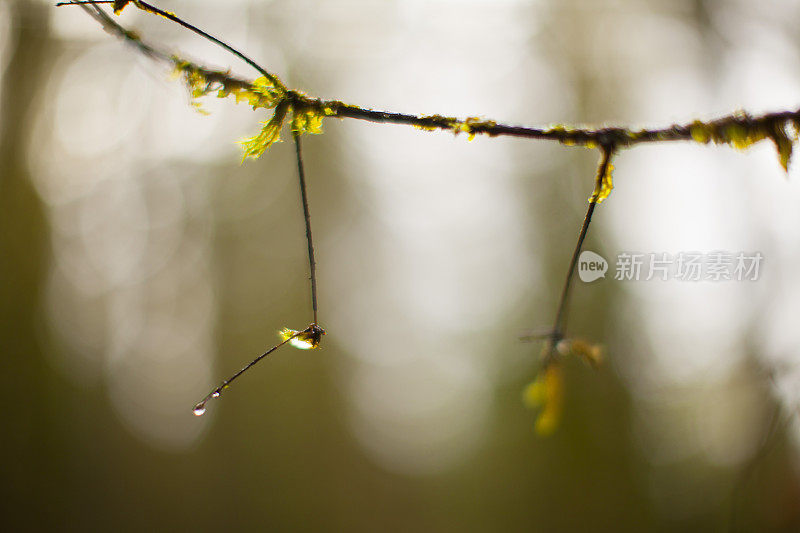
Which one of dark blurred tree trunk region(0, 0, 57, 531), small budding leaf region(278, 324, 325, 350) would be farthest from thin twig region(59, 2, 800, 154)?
dark blurred tree trunk region(0, 0, 57, 531)

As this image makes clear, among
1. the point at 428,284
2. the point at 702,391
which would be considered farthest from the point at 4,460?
the point at 702,391

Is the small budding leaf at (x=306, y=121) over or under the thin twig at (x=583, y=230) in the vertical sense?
over

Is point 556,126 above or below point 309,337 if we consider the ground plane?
above

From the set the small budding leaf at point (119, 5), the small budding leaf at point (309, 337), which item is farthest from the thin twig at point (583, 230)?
the small budding leaf at point (119, 5)

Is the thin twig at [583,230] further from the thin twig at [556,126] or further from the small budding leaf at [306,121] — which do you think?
the small budding leaf at [306,121]

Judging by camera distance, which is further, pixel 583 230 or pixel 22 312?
pixel 22 312

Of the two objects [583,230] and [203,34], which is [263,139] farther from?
[583,230]

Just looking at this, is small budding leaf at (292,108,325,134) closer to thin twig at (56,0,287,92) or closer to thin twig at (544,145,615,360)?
thin twig at (56,0,287,92)

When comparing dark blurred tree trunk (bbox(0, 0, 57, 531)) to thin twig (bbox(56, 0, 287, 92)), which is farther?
dark blurred tree trunk (bbox(0, 0, 57, 531))

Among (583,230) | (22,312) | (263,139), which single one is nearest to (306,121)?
(263,139)
